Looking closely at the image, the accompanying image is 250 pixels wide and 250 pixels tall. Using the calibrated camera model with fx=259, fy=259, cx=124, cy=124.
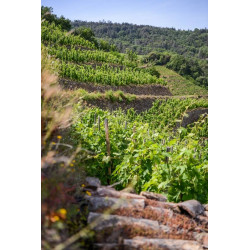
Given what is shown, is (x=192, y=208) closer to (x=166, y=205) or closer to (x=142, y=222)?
(x=166, y=205)

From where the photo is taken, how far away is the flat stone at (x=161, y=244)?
1.72m

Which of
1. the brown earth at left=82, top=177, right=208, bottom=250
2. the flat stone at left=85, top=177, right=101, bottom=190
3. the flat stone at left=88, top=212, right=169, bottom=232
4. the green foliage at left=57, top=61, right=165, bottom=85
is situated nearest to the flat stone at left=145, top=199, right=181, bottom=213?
the brown earth at left=82, top=177, right=208, bottom=250

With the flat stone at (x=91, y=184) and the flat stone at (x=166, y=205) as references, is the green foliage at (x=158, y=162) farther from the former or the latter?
the flat stone at (x=91, y=184)

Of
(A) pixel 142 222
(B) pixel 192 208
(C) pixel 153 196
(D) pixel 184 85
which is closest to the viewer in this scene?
(A) pixel 142 222

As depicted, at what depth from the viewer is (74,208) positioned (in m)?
1.81

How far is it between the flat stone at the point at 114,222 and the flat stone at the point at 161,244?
3.8 inches

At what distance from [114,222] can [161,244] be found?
14.8 inches

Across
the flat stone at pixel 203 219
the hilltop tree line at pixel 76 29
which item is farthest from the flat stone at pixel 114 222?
the hilltop tree line at pixel 76 29

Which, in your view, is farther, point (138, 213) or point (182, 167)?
point (182, 167)

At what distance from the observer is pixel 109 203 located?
1.96 meters

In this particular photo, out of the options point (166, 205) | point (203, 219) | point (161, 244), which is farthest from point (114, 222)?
point (203, 219)
